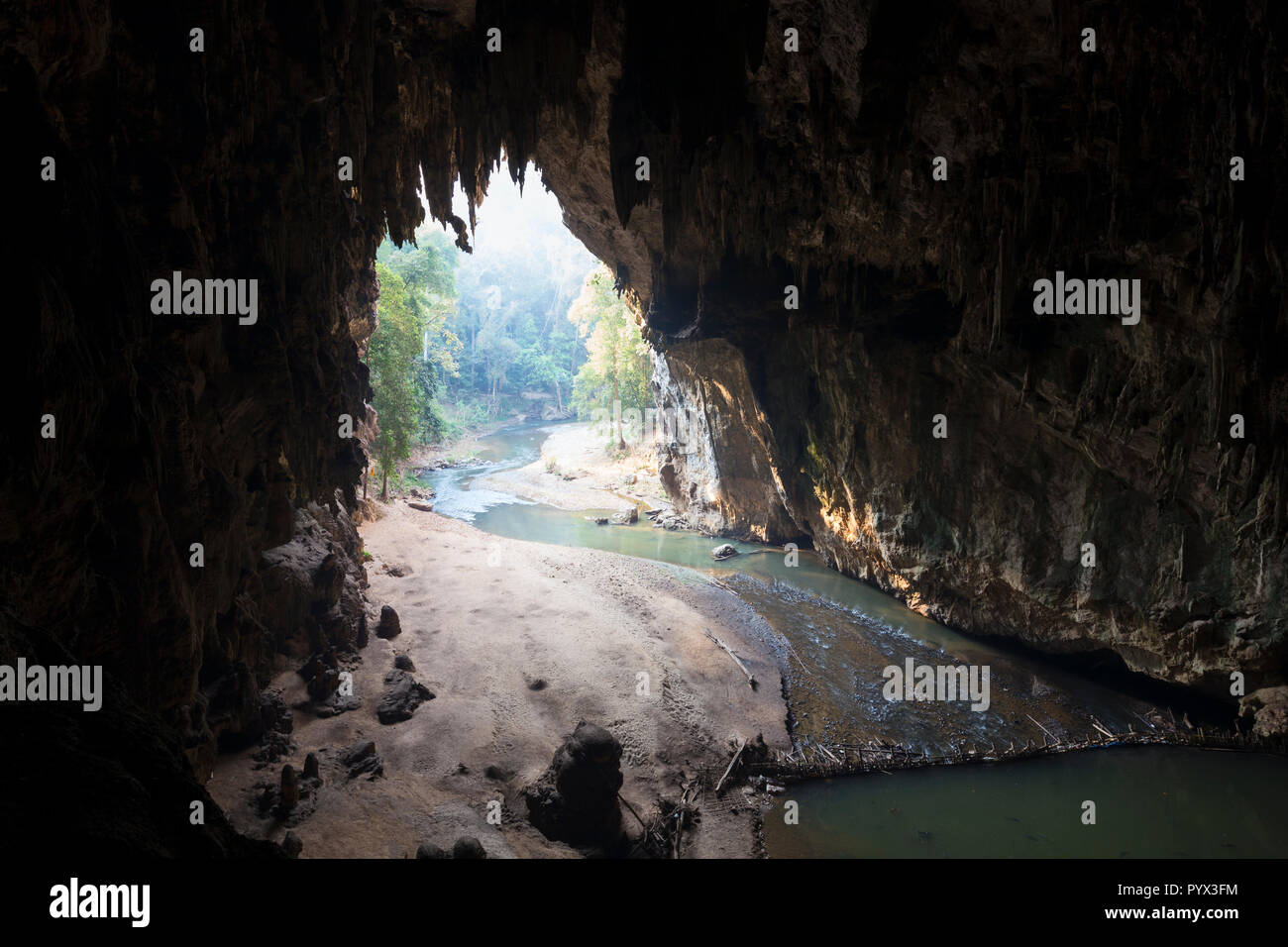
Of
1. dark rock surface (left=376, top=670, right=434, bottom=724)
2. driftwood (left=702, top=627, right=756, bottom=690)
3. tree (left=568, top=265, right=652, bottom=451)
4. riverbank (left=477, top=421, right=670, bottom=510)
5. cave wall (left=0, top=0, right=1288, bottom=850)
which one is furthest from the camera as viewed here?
tree (left=568, top=265, right=652, bottom=451)

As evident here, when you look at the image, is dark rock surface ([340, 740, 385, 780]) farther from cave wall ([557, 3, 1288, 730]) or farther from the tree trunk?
the tree trunk

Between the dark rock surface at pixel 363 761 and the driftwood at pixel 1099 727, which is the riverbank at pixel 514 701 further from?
the driftwood at pixel 1099 727

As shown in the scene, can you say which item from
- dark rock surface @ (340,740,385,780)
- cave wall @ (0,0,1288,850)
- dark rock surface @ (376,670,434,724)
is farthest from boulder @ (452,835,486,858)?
dark rock surface @ (376,670,434,724)

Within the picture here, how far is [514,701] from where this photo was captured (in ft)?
34.2

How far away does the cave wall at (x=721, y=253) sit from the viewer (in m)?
4.81

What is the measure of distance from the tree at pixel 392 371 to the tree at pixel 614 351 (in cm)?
1147

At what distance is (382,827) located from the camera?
7297 mm

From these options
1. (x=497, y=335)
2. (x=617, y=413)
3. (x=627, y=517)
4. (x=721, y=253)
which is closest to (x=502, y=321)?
(x=497, y=335)

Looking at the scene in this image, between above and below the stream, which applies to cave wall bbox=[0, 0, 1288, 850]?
above

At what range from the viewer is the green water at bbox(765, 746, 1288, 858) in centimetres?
830

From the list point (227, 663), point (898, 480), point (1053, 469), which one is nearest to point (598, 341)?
point (898, 480)

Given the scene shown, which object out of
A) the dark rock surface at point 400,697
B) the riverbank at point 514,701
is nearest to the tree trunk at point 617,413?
the riverbank at point 514,701

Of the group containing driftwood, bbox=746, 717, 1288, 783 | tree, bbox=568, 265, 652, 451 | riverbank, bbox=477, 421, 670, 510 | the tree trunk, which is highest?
tree, bbox=568, 265, 652, 451

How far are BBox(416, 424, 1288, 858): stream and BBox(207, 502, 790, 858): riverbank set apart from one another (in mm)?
1013
